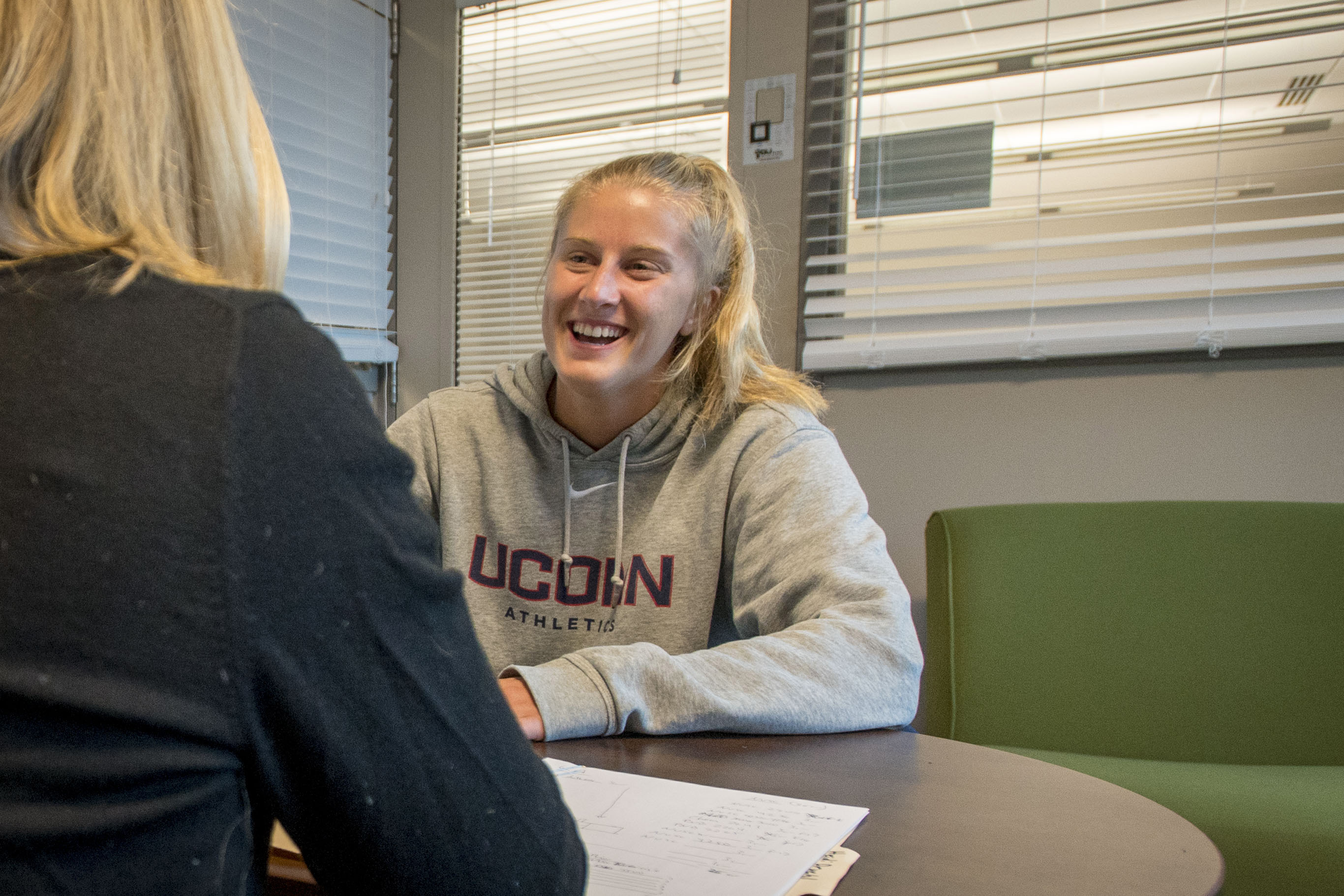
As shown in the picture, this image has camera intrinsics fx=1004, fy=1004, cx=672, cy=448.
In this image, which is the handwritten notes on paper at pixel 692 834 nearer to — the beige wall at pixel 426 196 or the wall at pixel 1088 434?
the wall at pixel 1088 434

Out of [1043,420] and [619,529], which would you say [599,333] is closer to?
[619,529]

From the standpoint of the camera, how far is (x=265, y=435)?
1.27 ft

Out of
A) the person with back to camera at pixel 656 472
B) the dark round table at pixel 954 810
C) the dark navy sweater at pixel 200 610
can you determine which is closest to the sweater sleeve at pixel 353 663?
the dark navy sweater at pixel 200 610

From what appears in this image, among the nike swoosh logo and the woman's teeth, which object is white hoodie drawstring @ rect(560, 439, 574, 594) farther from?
the woman's teeth

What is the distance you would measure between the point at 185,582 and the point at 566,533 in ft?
3.40

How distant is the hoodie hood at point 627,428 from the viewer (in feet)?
4.79

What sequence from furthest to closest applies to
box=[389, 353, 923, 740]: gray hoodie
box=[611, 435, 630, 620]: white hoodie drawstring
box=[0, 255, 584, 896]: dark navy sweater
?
box=[611, 435, 630, 620]: white hoodie drawstring, box=[389, 353, 923, 740]: gray hoodie, box=[0, 255, 584, 896]: dark navy sweater

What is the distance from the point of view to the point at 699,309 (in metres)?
1.59

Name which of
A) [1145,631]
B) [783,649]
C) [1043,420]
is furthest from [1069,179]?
[783,649]

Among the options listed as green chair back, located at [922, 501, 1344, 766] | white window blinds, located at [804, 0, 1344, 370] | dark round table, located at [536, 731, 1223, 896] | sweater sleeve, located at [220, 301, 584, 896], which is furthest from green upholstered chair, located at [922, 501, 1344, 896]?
sweater sleeve, located at [220, 301, 584, 896]

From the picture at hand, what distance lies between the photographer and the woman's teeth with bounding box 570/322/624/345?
4.94ft

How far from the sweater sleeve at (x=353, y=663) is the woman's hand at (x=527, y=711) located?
43 cm

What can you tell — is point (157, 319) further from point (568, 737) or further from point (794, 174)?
point (794, 174)

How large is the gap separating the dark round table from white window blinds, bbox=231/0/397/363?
189cm
